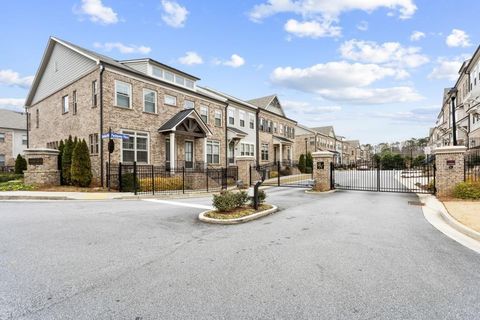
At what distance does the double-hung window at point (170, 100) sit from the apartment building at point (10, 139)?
2572cm

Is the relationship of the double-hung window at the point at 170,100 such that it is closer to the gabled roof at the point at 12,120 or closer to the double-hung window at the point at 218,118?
the double-hung window at the point at 218,118

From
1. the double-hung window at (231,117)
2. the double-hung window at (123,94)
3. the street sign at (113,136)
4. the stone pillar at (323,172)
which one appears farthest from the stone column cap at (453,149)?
the double-hung window at (231,117)

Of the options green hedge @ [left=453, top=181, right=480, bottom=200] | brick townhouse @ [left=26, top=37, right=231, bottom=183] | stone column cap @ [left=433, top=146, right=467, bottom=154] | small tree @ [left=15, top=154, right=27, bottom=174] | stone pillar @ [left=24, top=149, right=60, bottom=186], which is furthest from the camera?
small tree @ [left=15, top=154, right=27, bottom=174]

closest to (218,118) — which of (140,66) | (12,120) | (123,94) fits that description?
(140,66)

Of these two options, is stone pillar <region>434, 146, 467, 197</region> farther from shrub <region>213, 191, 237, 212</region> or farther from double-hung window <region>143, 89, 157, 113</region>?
double-hung window <region>143, 89, 157, 113</region>

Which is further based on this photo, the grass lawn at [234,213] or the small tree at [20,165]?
the small tree at [20,165]

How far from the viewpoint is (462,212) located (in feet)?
27.9

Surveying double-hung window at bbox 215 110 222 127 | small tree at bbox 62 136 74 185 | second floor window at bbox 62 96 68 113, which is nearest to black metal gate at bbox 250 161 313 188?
double-hung window at bbox 215 110 222 127

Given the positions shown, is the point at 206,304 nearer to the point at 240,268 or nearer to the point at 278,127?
the point at 240,268

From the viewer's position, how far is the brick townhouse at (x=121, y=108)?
1705cm

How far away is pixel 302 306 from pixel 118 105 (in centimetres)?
1733

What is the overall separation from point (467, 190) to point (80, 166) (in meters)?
19.1

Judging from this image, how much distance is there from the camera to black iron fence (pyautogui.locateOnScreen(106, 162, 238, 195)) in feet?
51.9

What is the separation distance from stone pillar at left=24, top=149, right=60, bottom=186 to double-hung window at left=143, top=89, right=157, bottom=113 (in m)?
6.39
